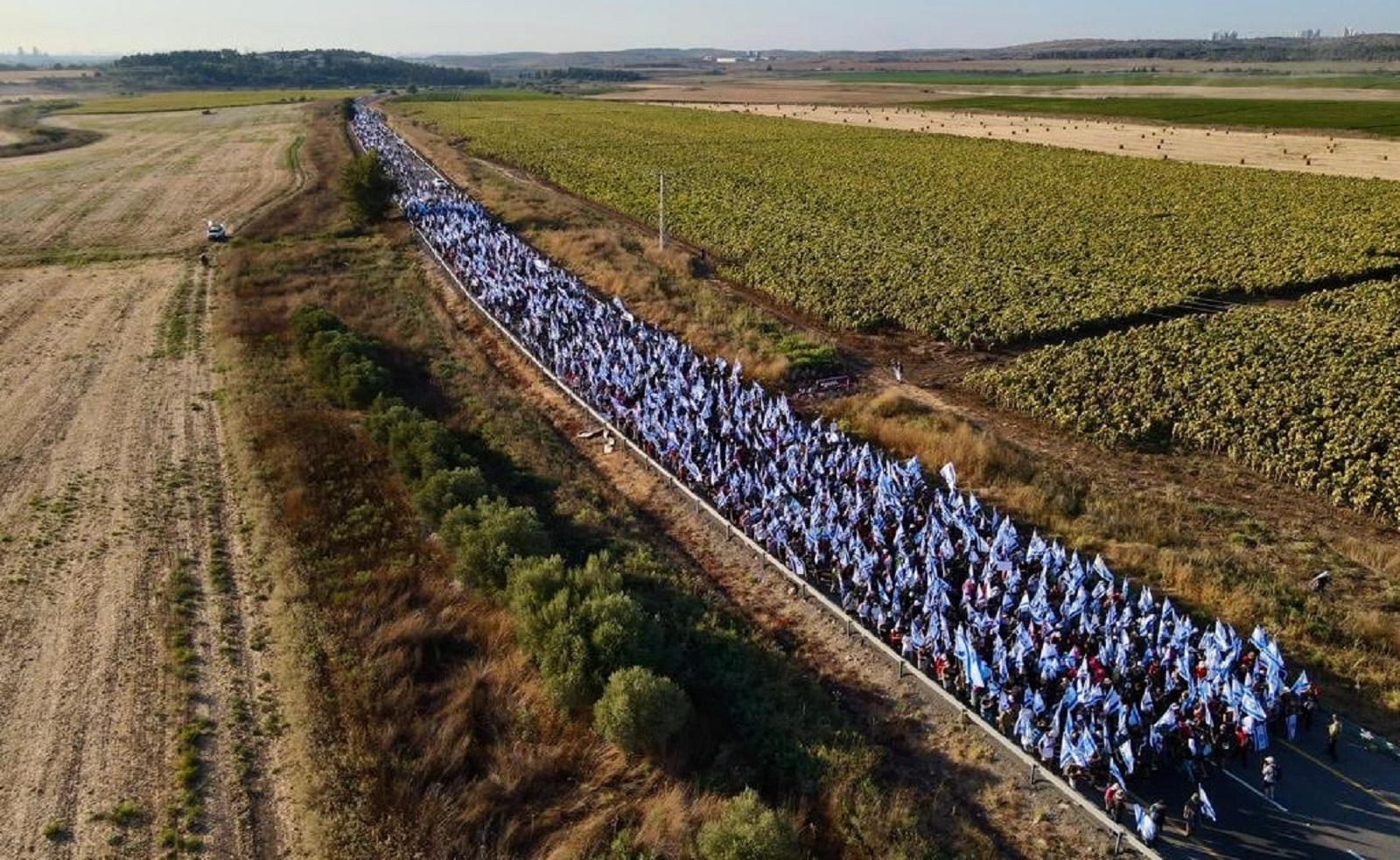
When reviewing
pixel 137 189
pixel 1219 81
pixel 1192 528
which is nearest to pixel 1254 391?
pixel 1192 528

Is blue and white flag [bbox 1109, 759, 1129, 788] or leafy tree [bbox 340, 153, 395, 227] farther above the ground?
leafy tree [bbox 340, 153, 395, 227]

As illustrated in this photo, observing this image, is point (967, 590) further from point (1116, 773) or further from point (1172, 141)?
point (1172, 141)

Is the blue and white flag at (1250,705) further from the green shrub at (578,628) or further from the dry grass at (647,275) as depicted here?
the dry grass at (647,275)

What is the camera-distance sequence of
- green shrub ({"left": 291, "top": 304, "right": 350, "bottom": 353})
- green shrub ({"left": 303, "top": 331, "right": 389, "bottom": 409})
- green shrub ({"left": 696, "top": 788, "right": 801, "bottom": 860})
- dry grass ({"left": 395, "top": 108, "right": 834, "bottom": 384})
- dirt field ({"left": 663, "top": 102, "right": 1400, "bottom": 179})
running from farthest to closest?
1. dirt field ({"left": 663, "top": 102, "right": 1400, "bottom": 179})
2. green shrub ({"left": 291, "top": 304, "right": 350, "bottom": 353})
3. dry grass ({"left": 395, "top": 108, "right": 834, "bottom": 384})
4. green shrub ({"left": 303, "top": 331, "right": 389, "bottom": 409})
5. green shrub ({"left": 696, "top": 788, "right": 801, "bottom": 860})

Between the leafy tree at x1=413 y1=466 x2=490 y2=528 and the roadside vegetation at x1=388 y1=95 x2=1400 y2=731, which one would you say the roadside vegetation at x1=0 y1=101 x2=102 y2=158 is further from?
the leafy tree at x1=413 y1=466 x2=490 y2=528

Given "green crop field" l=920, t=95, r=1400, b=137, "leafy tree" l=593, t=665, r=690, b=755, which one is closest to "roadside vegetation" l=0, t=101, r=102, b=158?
"leafy tree" l=593, t=665, r=690, b=755

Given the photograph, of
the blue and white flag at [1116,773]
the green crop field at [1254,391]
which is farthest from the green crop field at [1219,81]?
the blue and white flag at [1116,773]
